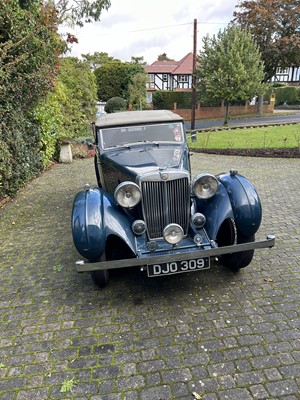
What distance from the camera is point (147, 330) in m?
3.19

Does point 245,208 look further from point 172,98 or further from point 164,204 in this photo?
point 172,98

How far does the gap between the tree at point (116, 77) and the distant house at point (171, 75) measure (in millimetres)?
12362

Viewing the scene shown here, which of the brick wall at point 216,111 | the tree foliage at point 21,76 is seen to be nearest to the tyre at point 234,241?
the tree foliage at point 21,76

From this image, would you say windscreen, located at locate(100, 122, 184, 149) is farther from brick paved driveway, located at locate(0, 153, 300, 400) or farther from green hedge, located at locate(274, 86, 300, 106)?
green hedge, located at locate(274, 86, 300, 106)

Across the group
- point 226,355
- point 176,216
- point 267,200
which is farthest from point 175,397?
point 267,200

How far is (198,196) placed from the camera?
3.83 m

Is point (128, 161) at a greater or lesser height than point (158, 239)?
greater

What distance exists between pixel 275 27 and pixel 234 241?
34.9m

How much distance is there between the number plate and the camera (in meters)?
3.37

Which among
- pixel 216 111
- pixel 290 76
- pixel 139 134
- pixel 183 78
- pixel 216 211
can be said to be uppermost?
pixel 183 78

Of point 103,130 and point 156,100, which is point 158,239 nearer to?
point 103,130

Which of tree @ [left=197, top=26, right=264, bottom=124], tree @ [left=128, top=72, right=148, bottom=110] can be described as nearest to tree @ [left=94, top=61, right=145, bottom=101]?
tree @ [left=128, top=72, right=148, bottom=110]

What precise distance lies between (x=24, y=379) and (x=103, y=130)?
11.5 ft

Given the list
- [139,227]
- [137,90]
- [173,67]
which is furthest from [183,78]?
[139,227]
